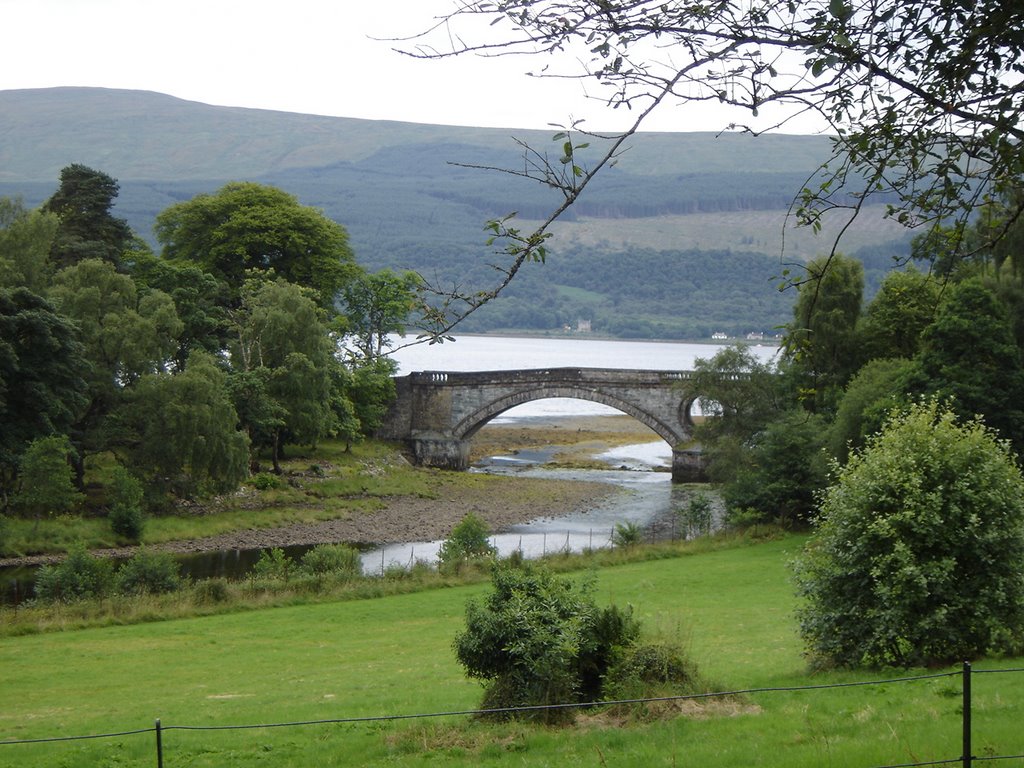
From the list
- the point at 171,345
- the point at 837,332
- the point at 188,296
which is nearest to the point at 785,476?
the point at 837,332

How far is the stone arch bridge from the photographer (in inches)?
2445

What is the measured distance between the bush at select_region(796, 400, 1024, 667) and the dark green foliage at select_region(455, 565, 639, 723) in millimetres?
4010

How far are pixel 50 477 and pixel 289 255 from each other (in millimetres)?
23343

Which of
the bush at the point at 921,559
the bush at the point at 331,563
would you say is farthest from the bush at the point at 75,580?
the bush at the point at 921,559

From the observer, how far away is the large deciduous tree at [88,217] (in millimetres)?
51125

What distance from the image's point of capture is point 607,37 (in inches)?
320

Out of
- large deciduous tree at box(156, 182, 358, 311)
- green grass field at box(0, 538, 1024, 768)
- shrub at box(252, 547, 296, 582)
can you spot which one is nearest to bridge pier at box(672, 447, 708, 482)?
large deciduous tree at box(156, 182, 358, 311)

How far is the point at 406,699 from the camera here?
54.8ft

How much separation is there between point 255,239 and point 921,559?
4486 cm

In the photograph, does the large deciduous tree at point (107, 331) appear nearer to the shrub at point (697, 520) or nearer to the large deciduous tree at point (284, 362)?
the large deciduous tree at point (284, 362)

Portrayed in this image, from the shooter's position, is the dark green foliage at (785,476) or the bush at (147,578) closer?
the bush at (147,578)

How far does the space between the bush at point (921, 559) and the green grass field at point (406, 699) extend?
25.9 inches

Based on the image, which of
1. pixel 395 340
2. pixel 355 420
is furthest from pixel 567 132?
pixel 395 340

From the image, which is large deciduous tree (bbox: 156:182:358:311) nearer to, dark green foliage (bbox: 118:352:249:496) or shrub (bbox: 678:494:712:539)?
dark green foliage (bbox: 118:352:249:496)
